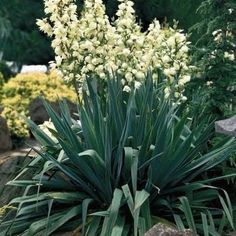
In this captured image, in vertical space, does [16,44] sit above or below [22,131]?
above

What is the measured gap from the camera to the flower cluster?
5.94 m

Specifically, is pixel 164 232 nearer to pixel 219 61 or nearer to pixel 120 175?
pixel 120 175

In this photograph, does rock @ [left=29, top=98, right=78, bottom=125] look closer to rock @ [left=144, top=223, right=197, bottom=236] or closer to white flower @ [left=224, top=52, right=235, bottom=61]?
white flower @ [left=224, top=52, right=235, bottom=61]

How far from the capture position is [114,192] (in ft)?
14.8

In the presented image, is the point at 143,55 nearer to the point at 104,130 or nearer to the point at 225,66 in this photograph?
the point at 225,66

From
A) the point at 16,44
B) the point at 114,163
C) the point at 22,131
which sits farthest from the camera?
the point at 16,44

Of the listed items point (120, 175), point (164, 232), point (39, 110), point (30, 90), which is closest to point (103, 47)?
point (120, 175)

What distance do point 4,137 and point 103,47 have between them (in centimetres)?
400

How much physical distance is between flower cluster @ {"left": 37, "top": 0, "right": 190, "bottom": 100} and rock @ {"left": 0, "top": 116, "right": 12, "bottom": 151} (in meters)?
3.38

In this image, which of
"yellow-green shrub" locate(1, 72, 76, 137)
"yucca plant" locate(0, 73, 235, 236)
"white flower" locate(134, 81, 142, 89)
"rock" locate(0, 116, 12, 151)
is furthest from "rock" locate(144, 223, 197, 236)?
"yellow-green shrub" locate(1, 72, 76, 137)

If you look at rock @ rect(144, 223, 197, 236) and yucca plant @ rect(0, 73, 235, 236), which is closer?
rock @ rect(144, 223, 197, 236)

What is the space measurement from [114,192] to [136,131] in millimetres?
603

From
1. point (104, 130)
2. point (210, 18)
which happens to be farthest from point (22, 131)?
point (104, 130)

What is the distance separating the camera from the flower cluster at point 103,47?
5.94 metres
